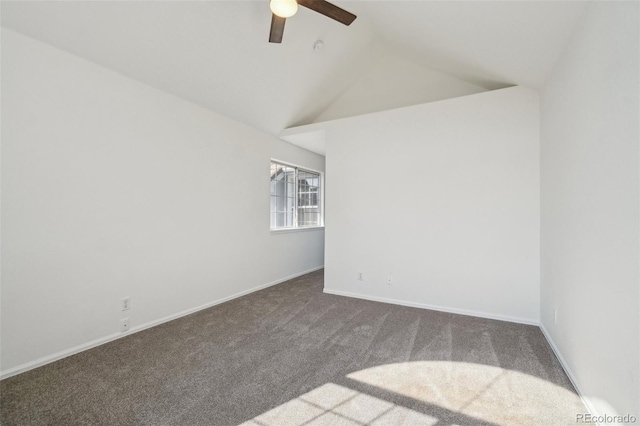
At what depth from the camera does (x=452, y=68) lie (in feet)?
11.1

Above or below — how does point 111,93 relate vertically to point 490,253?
above

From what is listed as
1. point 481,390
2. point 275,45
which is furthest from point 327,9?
point 481,390

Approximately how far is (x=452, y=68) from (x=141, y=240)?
3917mm

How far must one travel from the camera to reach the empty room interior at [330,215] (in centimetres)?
161

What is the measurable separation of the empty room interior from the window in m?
0.65

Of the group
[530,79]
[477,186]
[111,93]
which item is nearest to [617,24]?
[530,79]

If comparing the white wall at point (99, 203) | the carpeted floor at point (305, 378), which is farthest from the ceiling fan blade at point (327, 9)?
the carpeted floor at point (305, 378)

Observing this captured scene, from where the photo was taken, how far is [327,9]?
2131 mm

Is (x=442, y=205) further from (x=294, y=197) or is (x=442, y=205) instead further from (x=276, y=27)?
(x=294, y=197)

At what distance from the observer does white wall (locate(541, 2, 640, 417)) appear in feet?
3.99

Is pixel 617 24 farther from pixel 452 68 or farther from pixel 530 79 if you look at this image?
pixel 452 68

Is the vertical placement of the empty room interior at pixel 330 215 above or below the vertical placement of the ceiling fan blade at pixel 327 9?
below

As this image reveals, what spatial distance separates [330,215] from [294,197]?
1385mm

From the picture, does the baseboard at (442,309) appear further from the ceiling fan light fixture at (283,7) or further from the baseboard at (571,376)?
the ceiling fan light fixture at (283,7)
